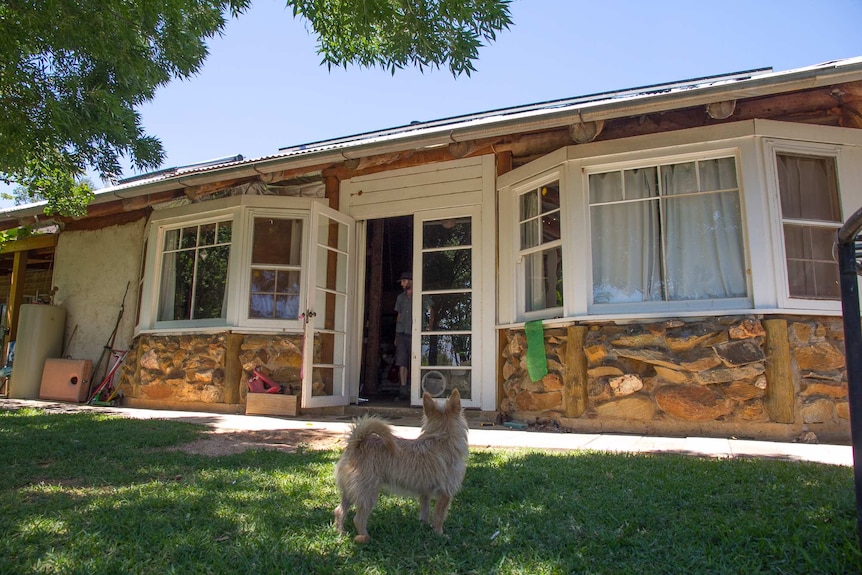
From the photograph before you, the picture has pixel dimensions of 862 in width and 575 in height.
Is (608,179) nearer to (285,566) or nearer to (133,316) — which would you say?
(285,566)

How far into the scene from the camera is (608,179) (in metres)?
5.95

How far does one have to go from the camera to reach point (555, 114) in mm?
5480

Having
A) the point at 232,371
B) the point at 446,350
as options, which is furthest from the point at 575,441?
the point at 232,371

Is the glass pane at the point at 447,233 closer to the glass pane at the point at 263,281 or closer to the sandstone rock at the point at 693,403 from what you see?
the glass pane at the point at 263,281

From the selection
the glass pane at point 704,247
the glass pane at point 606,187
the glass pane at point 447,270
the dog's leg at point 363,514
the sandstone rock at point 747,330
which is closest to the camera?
the dog's leg at point 363,514

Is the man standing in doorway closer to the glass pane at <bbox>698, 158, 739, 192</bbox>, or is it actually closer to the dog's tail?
the glass pane at <bbox>698, 158, 739, 192</bbox>

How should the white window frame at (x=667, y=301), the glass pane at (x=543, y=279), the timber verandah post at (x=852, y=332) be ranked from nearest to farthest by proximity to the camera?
1. the timber verandah post at (x=852, y=332)
2. the white window frame at (x=667, y=301)
3. the glass pane at (x=543, y=279)

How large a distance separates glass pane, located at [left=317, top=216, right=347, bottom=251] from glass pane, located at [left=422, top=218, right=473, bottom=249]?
112 cm

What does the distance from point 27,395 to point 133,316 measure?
2.11 m

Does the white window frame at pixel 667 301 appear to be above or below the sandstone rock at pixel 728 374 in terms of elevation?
above

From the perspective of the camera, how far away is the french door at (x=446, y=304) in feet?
22.3

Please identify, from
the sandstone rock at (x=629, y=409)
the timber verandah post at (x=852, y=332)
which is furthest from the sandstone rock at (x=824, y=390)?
the timber verandah post at (x=852, y=332)

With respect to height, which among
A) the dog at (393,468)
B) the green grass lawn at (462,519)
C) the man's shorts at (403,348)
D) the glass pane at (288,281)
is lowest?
the green grass lawn at (462,519)

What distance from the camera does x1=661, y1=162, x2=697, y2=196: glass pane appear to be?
565 cm
